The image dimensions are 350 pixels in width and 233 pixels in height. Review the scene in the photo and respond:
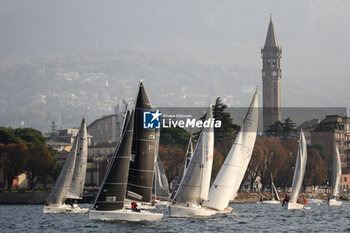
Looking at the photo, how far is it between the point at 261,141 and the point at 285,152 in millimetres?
4625

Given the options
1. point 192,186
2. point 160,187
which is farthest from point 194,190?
point 160,187

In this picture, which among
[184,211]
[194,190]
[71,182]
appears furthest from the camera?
[71,182]

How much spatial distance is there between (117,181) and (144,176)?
6.74 feet

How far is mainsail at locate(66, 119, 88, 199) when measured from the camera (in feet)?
219

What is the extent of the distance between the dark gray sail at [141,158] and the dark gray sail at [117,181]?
0.72m

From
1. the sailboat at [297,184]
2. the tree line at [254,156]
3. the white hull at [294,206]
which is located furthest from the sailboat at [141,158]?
the tree line at [254,156]

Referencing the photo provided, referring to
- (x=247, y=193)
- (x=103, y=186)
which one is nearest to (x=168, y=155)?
(x=247, y=193)

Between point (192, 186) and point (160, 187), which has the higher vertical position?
point (192, 186)

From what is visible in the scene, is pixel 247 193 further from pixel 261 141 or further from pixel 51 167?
pixel 51 167

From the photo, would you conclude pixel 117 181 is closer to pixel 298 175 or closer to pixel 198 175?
pixel 198 175

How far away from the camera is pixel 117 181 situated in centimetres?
4706

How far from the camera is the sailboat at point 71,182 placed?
64438 mm

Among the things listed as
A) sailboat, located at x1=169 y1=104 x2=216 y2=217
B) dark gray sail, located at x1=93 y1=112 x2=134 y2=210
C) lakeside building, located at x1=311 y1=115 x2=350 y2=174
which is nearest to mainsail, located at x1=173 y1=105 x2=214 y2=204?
sailboat, located at x1=169 y1=104 x2=216 y2=217

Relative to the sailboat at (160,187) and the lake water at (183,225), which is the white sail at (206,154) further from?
the sailboat at (160,187)
